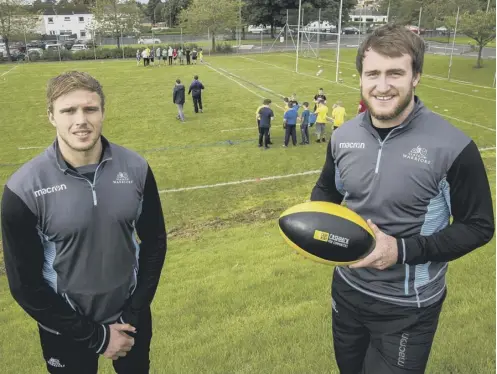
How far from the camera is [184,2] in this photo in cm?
8638

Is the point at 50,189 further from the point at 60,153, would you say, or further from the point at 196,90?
the point at 196,90

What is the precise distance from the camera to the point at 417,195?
224 centimetres

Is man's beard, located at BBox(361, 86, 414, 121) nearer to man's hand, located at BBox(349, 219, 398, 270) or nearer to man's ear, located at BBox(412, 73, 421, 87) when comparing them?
man's ear, located at BBox(412, 73, 421, 87)

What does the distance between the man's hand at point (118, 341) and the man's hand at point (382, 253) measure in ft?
4.61

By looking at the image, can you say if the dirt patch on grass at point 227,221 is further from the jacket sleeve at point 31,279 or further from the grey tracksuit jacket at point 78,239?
the jacket sleeve at point 31,279

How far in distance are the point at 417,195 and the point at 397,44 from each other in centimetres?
77

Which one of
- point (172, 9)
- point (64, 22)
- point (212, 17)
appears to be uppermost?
point (172, 9)

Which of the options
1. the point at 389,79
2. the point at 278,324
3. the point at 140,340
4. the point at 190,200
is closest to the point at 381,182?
the point at 389,79

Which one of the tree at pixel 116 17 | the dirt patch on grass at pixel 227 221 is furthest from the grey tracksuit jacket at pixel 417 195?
the tree at pixel 116 17

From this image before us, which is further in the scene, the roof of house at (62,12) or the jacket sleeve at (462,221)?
the roof of house at (62,12)

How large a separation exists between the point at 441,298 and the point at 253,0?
→ 212ft

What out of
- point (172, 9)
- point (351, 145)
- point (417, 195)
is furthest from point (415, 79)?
point (172, 9)

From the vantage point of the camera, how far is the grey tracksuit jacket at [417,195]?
2172 millimetres

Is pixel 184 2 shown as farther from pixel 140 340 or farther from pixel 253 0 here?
pixel 140 340
